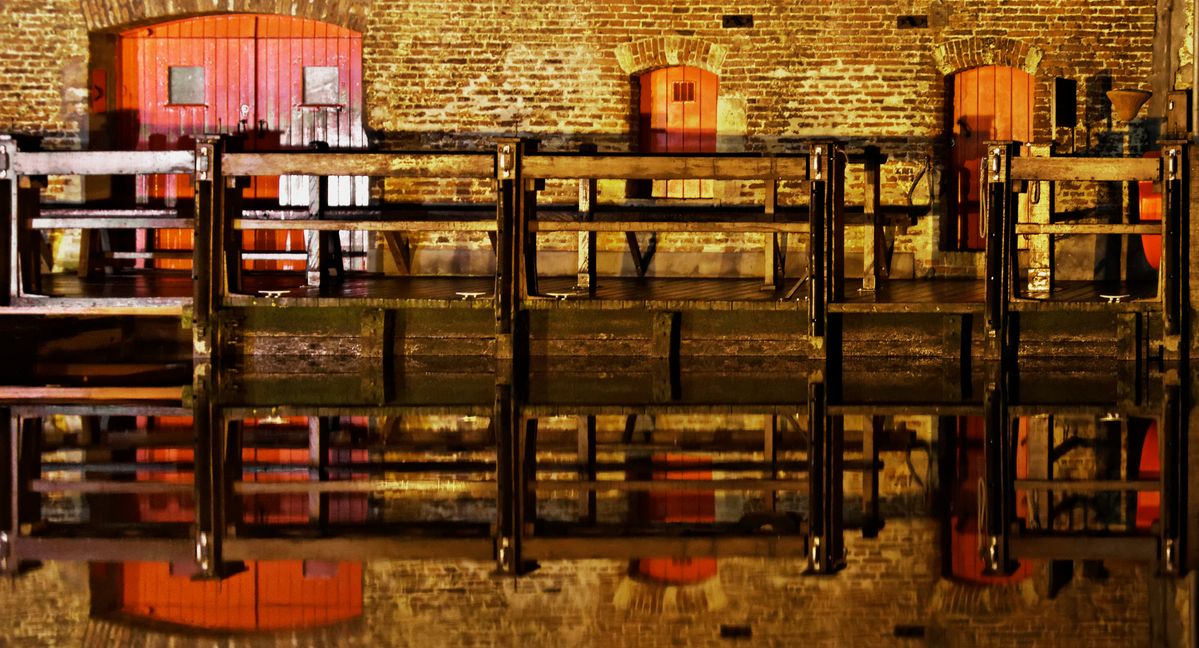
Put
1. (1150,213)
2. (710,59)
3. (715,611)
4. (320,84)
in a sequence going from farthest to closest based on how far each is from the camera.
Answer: (320,84) → (710,59) → (1150,213) → (715,611)

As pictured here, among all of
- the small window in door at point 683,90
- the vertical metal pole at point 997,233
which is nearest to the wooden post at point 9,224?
the small window in door at point 683,90

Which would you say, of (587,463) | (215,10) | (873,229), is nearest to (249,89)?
(215,10)

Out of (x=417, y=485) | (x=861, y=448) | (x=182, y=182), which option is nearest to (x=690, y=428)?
(x=861, y=448)

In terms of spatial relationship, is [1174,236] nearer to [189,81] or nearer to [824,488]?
[824,488]

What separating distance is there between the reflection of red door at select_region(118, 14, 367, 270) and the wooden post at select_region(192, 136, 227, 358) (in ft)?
9.85

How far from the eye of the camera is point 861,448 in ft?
30.5

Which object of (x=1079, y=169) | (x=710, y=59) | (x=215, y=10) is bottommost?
(x=1079, y=169)

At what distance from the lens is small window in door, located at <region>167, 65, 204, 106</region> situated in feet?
51.0

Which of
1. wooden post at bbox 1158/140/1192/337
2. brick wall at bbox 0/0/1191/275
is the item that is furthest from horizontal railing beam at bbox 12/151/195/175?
wooden post at bbox 1158/140/1192/337

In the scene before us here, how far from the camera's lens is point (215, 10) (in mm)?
15070

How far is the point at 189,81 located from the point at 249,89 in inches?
20.8

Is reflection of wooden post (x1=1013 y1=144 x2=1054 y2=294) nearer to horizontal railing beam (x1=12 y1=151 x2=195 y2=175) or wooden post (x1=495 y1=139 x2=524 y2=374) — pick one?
wooden post (x1=495 y1=139 x2=524 y2=374)

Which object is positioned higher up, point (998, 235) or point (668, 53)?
point (668, 53)

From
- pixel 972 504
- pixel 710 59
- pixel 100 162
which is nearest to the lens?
pixel 972 504
